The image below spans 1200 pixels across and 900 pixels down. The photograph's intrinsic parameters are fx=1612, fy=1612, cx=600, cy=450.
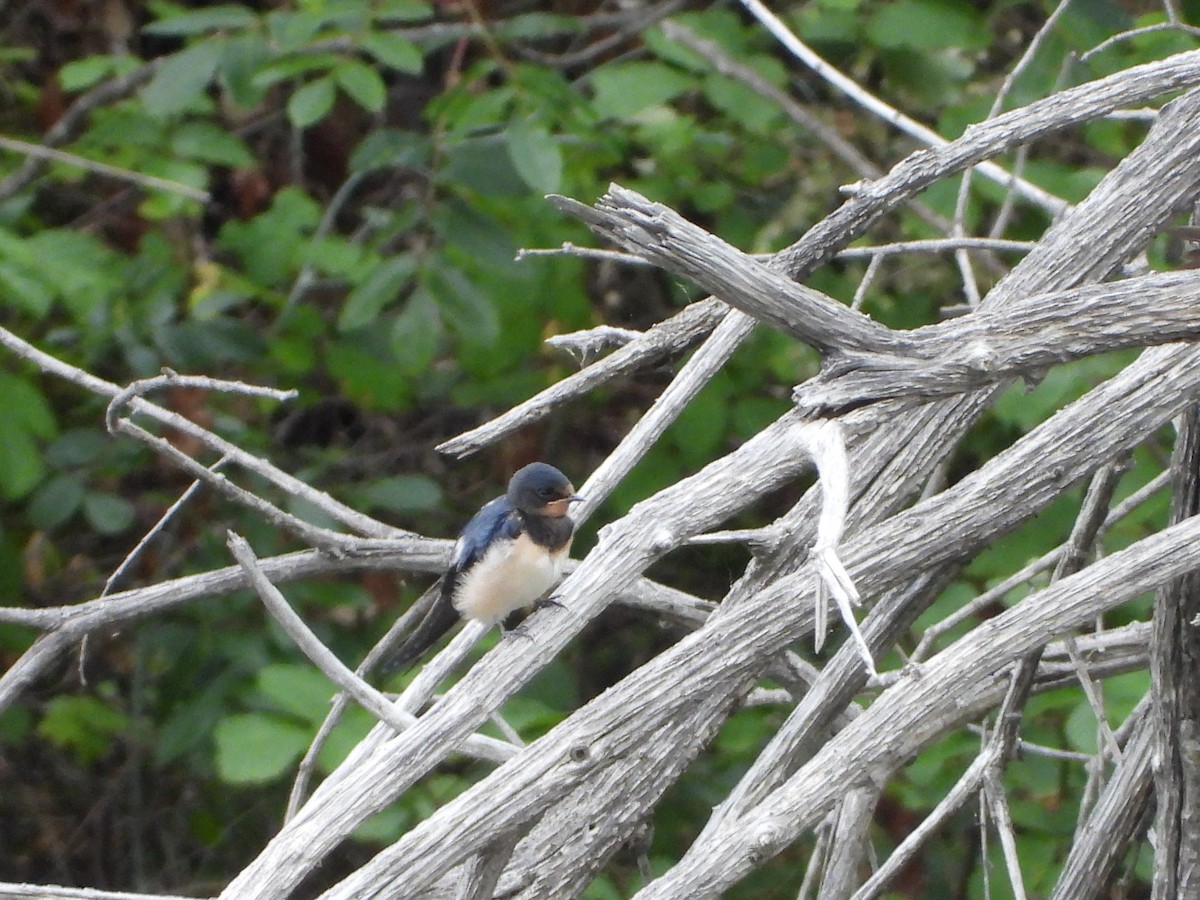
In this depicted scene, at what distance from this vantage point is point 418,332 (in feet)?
15.5

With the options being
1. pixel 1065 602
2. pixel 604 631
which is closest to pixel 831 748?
pixel 1065 602

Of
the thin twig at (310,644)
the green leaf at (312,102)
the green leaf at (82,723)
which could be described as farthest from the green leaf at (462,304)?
the thin twig at (310,644)

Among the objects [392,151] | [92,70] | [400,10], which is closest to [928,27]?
[400,10]

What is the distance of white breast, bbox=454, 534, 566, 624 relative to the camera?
130 inches

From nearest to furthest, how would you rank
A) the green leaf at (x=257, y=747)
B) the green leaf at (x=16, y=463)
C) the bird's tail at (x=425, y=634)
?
the bird's tail at (x=425, y=634) → the green leaf at (x=257, y=747) → the green leaf at (x=16, y=463)

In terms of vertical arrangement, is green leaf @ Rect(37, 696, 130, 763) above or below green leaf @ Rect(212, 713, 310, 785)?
below

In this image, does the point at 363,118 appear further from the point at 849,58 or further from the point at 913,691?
the point at 913,691

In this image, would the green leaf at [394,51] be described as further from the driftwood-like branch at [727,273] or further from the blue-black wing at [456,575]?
the driftwood-like branch at [727,273]

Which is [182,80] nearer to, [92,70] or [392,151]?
[92,70]

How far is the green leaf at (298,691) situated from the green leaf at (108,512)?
1.10m

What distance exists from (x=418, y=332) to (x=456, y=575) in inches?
63.0

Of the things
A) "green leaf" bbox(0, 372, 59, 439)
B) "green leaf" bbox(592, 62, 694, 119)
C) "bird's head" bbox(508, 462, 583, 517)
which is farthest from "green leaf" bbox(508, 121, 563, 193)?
"green leaf" bbox(0, 372, 59, 439)

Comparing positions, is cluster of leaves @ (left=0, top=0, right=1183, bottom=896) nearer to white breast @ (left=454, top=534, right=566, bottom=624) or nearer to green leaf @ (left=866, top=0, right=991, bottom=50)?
green leaf @ (left=866, top=0, right=991, bottom=50)

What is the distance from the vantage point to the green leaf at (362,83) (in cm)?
440
